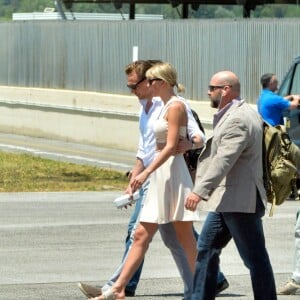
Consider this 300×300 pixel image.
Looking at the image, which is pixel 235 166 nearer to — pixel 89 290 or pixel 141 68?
pixel 141 68

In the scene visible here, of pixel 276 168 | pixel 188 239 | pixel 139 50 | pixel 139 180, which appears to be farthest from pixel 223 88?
pixel 139 50

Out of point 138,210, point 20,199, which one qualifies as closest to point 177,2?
point 20,199

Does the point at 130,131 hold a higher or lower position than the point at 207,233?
lower

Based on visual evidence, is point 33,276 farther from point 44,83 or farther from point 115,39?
point 44,83

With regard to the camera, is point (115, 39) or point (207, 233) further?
point (115, 39)

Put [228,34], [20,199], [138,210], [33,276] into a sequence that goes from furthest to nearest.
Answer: [228,34] → [20,199] → [33,276] → [138,210]

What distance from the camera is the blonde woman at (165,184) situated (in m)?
9.11

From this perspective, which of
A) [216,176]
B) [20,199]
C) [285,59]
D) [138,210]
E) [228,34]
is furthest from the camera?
[228,34]

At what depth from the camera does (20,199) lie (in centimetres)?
1742

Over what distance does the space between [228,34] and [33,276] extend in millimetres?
13887

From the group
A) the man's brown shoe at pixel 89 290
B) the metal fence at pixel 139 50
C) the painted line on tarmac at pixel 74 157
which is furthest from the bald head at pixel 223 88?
the metal fence at pixel 139 50

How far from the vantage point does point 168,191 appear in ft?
30.0

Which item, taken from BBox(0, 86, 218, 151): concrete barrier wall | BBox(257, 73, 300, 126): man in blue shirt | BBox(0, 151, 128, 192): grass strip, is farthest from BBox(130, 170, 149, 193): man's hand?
BBox(0, 86, 218, 151): concrete barrier wall

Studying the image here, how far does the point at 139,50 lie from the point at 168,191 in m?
17.8
